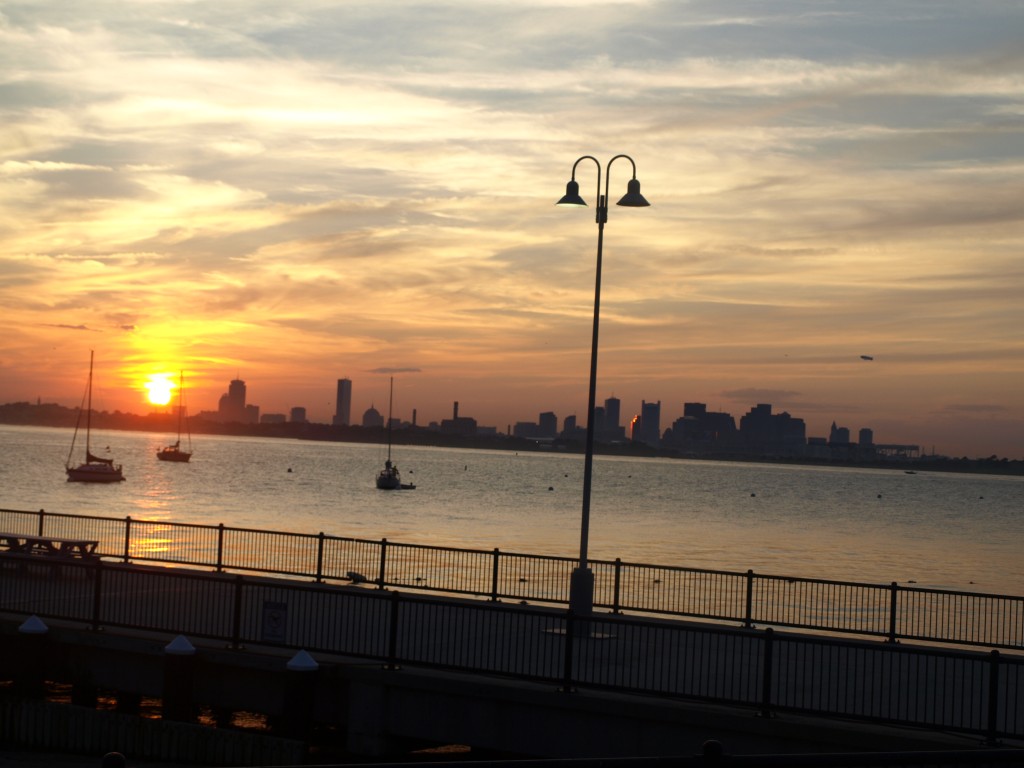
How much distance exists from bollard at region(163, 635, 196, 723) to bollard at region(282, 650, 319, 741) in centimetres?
163

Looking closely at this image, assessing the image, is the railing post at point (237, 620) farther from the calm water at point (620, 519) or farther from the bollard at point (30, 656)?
the calm water at point (620, 519)

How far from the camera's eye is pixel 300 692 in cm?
1638

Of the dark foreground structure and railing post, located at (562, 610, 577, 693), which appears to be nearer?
the dark foreground structure

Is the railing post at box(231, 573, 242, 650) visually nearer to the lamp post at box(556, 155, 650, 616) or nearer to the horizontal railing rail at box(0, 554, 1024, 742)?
the horizontal railing rail at box(0, 554, 1024, 742)

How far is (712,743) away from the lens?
23.4 ft

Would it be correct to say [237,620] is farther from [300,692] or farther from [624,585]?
[624,585]

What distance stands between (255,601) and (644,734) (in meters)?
6.41

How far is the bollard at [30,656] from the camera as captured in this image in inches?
727

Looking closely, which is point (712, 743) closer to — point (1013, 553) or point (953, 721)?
point (953, 721)

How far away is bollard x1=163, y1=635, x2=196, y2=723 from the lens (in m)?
17.0

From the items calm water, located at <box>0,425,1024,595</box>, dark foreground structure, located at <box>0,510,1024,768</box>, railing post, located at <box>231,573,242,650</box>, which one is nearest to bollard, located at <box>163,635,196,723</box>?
dark foreground structure, located at <box>0,510,1024,768</box>

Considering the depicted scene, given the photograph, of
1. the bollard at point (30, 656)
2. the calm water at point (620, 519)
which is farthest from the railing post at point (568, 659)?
the calm water at point (620, 519)

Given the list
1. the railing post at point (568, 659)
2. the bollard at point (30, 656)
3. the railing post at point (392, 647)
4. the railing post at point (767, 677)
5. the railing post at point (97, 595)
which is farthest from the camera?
the railing post at point (97, 595)

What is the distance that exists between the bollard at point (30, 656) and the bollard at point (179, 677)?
2592 mm
